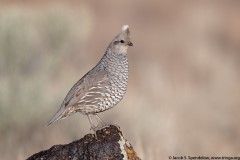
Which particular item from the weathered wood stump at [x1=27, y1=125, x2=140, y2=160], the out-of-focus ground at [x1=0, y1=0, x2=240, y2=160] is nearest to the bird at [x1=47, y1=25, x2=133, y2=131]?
the weathered wood stump at [x1=27, y1=125, x2=140, y2=160]

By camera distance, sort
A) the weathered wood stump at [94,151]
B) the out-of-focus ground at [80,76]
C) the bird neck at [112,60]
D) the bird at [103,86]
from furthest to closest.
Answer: the out-of-focus ground at [80,76] < the bird neck at [112,60] < the bird at [103,86] < the weathered wood stump at [94,151]

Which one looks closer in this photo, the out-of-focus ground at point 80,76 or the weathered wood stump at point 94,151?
the weathered wood stump at point 94,151

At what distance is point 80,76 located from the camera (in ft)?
33.2

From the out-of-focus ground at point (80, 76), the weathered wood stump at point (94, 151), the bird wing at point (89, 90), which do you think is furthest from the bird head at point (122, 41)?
the out-of-focus ground at point (80, 76)

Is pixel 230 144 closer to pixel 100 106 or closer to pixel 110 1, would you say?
pixel 100 106

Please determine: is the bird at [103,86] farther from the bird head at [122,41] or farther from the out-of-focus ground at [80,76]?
the out-of-focus ground at [80,76]

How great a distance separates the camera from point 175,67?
14719 mm

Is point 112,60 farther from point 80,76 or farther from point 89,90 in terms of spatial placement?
point 80,76

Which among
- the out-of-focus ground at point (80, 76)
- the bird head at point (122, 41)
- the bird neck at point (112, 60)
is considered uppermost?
the bird head at point (122, 41)

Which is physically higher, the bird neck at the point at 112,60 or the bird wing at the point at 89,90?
the bird neck at the point at 112,60

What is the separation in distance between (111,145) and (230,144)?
5.20 m

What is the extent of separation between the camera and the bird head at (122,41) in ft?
20.0

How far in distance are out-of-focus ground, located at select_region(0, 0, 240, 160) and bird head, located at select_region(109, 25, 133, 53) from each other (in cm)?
186

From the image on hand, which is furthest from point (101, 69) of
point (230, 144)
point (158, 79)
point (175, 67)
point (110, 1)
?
point (110, 1)
